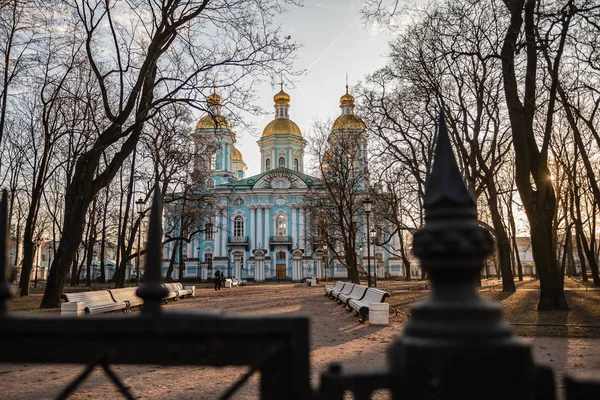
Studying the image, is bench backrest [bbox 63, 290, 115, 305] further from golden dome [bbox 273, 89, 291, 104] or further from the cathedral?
golden dome [bbox 273, 89, 291, 104]

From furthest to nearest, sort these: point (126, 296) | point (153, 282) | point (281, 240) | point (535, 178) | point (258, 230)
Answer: point (258, 230) < point (281, 240) < point (126, 296) < point (535, 178) < point (153, 282)

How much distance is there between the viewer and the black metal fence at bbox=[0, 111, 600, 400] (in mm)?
1349

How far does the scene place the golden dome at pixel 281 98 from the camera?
61.7m

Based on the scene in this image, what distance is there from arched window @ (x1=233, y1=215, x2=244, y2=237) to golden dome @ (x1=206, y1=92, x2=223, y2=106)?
39.8m

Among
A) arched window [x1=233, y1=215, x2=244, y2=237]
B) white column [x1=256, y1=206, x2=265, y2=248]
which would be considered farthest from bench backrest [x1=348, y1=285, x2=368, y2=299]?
arched window [x1=233, y1=215, x2=244, y2=237]

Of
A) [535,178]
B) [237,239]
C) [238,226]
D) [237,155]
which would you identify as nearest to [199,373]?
[535,178]

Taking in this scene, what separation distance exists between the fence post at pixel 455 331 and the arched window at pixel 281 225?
177ft

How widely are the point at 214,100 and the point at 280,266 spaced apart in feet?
131

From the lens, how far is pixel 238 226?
2188 inches

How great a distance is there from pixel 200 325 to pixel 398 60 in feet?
62.2

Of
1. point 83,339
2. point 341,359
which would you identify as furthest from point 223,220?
point 83,339

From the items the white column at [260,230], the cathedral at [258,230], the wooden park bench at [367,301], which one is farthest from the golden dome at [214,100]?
the white column at [260,230]

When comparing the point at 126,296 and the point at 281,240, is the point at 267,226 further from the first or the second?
the point at 126,296

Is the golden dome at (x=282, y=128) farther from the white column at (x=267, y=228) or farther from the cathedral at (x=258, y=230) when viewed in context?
the white column at (x=267, y=228)
